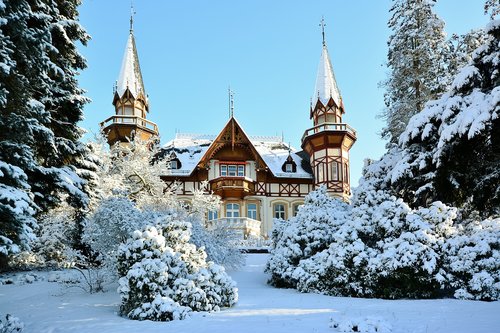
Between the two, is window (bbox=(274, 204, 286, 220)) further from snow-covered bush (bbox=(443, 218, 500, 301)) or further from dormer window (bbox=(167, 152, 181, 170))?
snow-covered bush (bbox=(443, 218, 500, 301))

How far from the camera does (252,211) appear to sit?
34.2m

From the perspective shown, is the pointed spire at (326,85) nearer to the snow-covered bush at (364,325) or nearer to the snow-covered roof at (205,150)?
the snow-covered roof at (205,150)

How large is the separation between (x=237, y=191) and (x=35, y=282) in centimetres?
1908

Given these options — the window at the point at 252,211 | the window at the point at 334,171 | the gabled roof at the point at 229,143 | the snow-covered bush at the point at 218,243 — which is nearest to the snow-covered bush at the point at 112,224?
the snow-covered bush at the point at 218,243

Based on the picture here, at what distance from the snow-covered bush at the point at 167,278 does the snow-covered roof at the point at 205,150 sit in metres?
23.0

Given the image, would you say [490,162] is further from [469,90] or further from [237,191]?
[237,191]

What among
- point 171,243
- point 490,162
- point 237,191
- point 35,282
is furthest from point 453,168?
point 237,191

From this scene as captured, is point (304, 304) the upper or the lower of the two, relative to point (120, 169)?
lower

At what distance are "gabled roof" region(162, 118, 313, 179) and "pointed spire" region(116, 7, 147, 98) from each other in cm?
514

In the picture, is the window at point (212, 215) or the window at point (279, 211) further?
the window at point (279, 211)

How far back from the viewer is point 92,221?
1275 centimetres

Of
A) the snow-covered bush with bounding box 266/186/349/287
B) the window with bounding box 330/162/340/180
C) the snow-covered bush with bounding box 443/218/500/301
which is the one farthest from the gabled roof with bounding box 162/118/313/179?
the snow-covered bush with bounding box 443/218/500/301

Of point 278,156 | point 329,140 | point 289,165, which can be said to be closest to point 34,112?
point 329,140

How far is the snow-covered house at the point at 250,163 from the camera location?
33.4m
